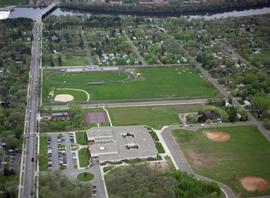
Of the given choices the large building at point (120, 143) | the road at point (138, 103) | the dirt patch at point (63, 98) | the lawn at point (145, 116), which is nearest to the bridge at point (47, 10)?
the dirt patch at point (63, 98)

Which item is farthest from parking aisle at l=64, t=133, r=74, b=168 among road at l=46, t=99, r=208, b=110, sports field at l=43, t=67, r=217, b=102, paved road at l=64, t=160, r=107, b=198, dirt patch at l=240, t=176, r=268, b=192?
dirt patch at l=240, t=176, r=268, b=192

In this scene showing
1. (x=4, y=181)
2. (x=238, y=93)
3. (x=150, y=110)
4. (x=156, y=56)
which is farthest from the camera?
(x=156, y=56)

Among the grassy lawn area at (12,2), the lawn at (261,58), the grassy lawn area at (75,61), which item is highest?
the grassy lawn area at (12,2)

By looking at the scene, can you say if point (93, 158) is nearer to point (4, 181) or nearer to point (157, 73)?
point (4, 181)

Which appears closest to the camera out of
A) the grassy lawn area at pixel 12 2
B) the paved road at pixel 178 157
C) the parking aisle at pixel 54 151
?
the paved road at pixel 178 157

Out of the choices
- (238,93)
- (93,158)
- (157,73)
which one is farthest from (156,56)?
(93,158)

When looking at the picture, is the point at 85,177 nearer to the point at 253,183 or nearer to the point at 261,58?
the point at 253,183

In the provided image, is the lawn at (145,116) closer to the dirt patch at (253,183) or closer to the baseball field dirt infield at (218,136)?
the baseball field dirt infield at (218,136)
